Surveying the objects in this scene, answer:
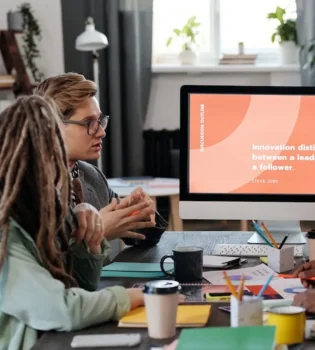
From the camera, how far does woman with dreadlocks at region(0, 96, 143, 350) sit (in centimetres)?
125

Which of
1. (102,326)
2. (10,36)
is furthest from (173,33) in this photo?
(102,326)

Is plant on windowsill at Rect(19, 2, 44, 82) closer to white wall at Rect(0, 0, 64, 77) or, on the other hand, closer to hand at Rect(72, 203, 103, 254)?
white wall at Rect(0, 0, 64, 77)

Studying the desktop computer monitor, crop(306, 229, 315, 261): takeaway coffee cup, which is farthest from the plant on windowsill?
crop(306, 229, 315, 261): takeaway coffee cup

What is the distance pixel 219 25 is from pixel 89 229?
3465mm

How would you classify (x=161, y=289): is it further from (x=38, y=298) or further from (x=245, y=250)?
(x=245, y=250)

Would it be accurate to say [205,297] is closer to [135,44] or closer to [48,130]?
[48,130]

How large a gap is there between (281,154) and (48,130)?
94 centimetres

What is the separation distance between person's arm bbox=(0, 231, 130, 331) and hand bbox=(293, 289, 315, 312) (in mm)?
383

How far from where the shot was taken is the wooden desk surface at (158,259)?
1.21 metres

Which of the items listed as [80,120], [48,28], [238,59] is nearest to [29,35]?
[48,28]

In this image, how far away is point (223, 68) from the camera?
183 inches

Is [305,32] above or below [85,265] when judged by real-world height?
above

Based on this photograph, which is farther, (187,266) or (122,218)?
(122,218)

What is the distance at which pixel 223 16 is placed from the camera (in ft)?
15.6
